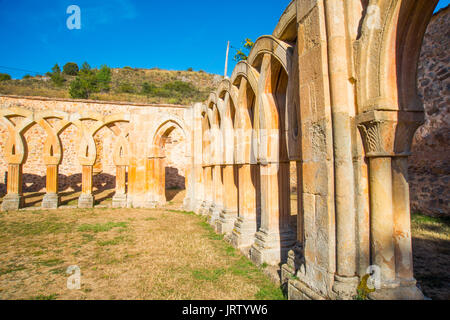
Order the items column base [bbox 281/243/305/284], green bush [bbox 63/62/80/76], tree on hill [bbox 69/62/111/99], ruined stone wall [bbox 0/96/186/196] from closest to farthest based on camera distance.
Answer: column base [bbox 281/243/305/284]
ruined stone wall [bbox 0/96/186/196]
tree on hill [bbox 69/62/111/99]
green bush [bbox 63/62/80/76]

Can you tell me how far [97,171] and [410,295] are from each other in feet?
55.4

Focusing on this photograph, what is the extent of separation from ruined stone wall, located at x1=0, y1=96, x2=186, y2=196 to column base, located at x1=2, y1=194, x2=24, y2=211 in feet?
18.6

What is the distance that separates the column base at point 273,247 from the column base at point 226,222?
2.15 meters

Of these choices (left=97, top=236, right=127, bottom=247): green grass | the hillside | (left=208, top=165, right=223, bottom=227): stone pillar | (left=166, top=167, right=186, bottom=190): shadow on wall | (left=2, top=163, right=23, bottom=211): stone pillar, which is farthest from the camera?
the hillside

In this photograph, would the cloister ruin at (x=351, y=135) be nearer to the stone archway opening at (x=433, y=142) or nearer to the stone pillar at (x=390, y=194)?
the stone pillar at (x=390, y=194)

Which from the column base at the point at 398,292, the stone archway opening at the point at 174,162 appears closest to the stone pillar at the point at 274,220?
the column base at the point at 398,292

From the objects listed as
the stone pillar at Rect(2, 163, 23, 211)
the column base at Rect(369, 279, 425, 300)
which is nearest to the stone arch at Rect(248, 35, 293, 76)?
the column base at Rect(369, 279, 425, 300)

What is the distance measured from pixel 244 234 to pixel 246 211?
51cm

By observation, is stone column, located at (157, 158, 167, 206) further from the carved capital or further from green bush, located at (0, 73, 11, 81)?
green bush, located at (0, 73, 11, 81)

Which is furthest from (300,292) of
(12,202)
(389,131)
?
(12,202)

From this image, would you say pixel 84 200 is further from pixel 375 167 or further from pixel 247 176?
pixel 375 167

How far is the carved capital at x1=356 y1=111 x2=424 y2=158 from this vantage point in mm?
2539

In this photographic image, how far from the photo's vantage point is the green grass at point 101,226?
756 cm

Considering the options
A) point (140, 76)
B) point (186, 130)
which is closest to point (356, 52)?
point (186, 130)
